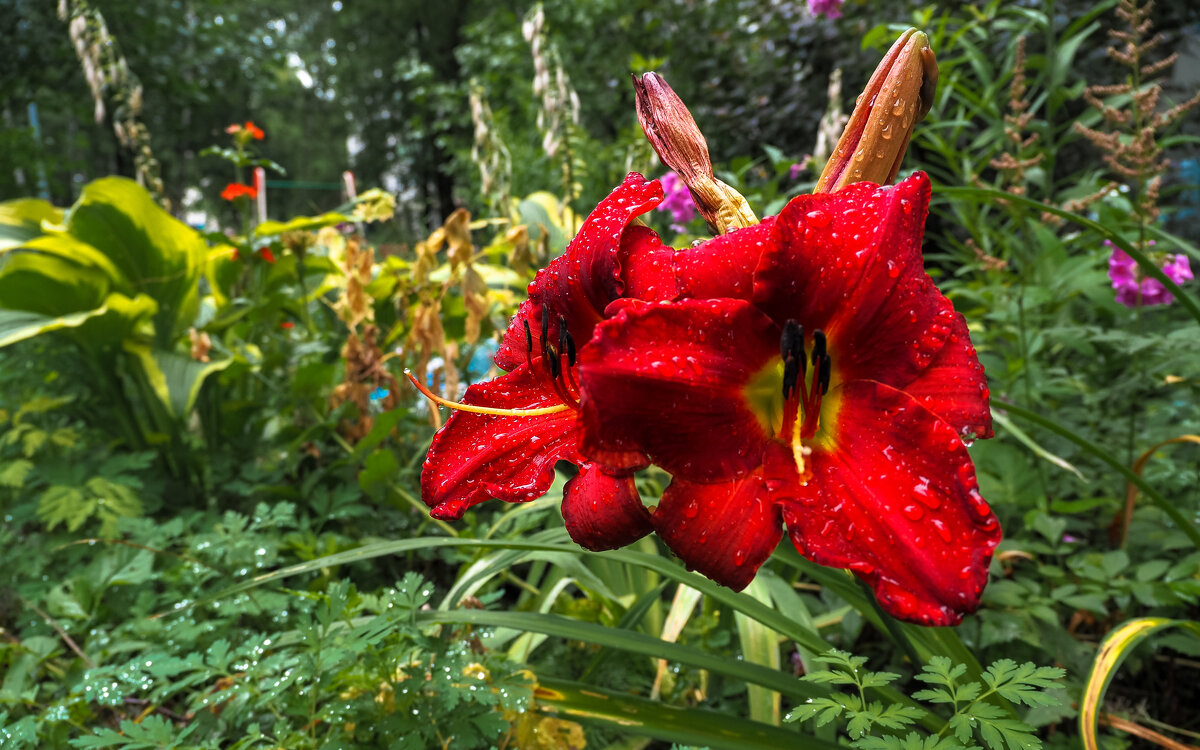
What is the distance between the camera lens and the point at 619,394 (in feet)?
1.65

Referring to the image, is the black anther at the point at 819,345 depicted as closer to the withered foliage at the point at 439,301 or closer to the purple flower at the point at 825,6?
the withered foliage at the point at 439,301

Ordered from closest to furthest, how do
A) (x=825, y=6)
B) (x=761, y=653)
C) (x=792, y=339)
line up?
(x=792, y=339) → (x=761, y=653) → (x=825, y=6)

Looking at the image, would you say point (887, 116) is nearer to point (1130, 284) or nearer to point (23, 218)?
point (1130, 284)

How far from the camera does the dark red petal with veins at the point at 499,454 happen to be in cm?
64

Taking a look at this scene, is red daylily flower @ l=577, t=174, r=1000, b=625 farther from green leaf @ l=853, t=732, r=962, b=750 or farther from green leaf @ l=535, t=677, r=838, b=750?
green leaf @ l=535, t=677, r=838, b=750

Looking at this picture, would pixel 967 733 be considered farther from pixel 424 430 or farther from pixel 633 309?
pixel 424 430

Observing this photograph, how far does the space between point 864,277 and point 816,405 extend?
11cm

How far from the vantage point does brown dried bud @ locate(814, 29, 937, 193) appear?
0.66 meters

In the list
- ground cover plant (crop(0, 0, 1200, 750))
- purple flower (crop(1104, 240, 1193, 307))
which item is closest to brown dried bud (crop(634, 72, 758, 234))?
ground cover plant (crop(0, 0, 1200, 750))

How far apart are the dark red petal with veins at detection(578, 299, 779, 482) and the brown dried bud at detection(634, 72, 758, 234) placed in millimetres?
163

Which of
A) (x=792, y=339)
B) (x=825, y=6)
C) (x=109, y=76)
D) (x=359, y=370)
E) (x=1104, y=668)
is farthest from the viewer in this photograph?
(x=825, y=6)

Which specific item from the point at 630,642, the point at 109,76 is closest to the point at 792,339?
the point at 630,642

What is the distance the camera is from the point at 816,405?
57cm

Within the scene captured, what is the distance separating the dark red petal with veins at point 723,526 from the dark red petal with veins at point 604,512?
26 mm
